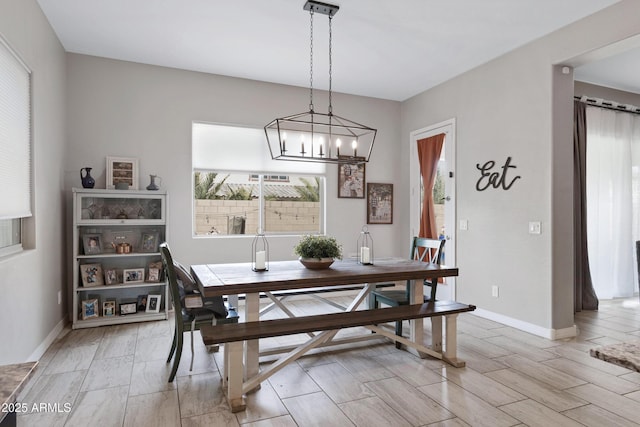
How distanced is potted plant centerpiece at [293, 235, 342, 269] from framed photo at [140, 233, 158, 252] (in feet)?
6.47

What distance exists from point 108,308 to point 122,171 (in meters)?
1.46

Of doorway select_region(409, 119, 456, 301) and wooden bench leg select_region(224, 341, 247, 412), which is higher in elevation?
doorway select_region(409, 119, 456, 301)

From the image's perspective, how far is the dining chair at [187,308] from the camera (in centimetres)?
254

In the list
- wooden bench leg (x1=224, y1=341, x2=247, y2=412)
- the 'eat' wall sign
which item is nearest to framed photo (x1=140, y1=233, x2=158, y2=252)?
wooden bench leg (x1=224, y1=341, x2=247, y2=412)

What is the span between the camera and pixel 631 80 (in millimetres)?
4523

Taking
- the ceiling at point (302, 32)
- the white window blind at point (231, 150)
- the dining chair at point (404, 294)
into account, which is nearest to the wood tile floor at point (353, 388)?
the dining chair at point (404, 294)

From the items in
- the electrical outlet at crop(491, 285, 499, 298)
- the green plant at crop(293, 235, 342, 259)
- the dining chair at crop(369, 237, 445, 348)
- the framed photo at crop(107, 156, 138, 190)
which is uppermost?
the framed photo at crop(107, 156, 138, 190)

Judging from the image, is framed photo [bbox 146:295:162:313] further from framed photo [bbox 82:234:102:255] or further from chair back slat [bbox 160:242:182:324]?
chair back slat [bbox 160:242:182:324]

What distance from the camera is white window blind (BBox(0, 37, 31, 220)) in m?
2.41

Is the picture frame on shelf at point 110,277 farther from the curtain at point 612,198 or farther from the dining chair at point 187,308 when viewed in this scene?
the curtain at point 612,198

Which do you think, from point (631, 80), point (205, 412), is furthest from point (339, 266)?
point (631, 80)

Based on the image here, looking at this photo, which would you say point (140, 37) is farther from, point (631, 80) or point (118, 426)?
point (631, 80)

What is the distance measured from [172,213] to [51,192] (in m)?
1.22

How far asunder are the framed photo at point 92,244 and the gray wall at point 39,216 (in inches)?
8.5
